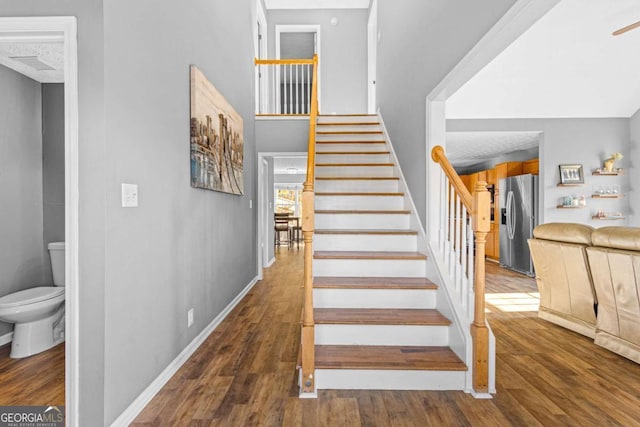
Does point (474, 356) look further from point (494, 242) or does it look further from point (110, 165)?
point (494, 242)

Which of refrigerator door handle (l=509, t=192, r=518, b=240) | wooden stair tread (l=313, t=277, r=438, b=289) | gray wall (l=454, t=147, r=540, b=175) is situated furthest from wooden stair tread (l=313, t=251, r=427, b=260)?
gray wall (l=454, t=147, r=540, b=175)

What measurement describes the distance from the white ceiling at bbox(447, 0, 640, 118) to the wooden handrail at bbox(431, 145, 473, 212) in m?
2.00

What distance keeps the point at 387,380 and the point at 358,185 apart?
94.6 inches

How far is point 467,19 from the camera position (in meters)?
2.11

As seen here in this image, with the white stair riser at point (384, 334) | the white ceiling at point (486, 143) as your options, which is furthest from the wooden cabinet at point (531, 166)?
the white stair riser at point (384, 334)

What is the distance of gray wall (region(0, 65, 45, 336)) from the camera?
8.99ft

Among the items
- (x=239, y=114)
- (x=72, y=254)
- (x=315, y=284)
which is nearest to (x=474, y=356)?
(x=315, y=284)

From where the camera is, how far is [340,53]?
7.43 metres

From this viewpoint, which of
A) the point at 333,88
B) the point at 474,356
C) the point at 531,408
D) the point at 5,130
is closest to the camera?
the point at 531,408

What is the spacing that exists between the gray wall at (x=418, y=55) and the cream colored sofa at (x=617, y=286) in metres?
1.35

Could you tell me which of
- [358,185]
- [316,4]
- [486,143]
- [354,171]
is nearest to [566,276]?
[358,185]

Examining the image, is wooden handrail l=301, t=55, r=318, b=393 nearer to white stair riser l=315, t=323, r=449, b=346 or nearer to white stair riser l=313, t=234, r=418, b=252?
white stair riser l=315, t=323, r=449, b=346

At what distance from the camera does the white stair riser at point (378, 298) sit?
8.34 feet

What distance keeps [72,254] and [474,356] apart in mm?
2230
